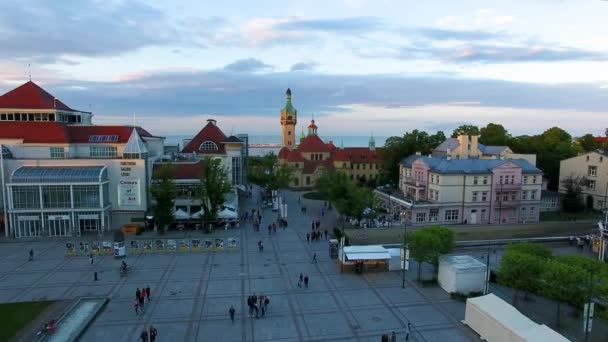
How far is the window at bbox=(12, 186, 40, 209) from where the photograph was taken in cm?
4445

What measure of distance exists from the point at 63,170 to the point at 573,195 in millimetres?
64446

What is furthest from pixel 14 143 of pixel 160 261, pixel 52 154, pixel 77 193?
pixel 160 261

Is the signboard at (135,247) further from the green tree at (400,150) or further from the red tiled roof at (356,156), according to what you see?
the red tiled roof at (356,156)

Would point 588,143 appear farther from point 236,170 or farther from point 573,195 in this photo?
point 236,170

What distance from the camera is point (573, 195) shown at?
59.9 m

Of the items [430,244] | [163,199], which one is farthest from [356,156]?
[430,244]

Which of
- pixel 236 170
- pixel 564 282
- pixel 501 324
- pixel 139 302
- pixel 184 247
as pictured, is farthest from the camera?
pixel 236 170

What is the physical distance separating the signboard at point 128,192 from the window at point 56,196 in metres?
5.12

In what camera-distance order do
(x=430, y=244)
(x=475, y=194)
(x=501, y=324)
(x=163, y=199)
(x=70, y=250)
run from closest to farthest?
(x=501, y=324) < (x=430, y=244) < (x=70, y=250) < (x=163, y=199) < (x=475, y=194)

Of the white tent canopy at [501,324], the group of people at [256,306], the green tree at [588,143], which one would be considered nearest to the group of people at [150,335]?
the group of people at [256,306]

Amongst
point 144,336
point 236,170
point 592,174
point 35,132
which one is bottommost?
point 144,336

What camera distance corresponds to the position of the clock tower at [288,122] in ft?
392

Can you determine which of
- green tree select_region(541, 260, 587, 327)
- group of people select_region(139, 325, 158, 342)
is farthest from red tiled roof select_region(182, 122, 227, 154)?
green tree select_region(541, 260, 587, 327)

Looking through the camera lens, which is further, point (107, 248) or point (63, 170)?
point (63, 170)
